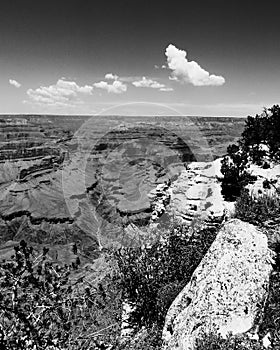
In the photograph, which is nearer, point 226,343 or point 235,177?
point 226,343

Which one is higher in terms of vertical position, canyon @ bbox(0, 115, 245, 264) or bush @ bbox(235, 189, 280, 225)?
bush @ bbox(235, 189, 280, 225)

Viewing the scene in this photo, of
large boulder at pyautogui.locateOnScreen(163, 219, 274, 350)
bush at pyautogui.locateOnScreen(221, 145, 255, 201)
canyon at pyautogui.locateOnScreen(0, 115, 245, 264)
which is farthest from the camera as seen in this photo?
canyon at pyautogui.locateOnScreen(0, 115, 245, 264)

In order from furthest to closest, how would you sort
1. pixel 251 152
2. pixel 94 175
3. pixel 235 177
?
pixel 94 175, pixel 251 152, pixel 235 177

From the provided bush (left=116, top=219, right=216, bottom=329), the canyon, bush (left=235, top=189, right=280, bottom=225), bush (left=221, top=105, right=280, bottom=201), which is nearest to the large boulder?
bush (left=235, top=189, right=280, bottom=225)

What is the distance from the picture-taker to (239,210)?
846 cm

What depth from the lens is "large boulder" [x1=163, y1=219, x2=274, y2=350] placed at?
584 centimetres

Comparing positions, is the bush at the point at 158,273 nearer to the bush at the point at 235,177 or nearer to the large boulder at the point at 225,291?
the large boulder at the point at 225,291

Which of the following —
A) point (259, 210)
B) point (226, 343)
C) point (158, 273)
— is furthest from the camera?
point (158, 273)

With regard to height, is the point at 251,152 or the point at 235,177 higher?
the point at 251,152

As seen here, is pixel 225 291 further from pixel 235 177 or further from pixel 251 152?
pixel 251 152

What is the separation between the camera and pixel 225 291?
6.12m

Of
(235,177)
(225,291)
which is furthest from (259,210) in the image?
(235,177)

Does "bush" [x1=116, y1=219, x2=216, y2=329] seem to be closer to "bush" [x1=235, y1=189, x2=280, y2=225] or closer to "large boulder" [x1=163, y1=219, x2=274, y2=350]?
"large boulder" [x1=163, y1=219, x2=274, y2=350]

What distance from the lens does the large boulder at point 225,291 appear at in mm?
5836
